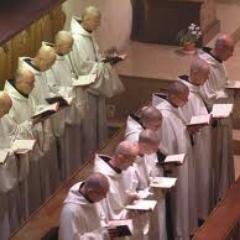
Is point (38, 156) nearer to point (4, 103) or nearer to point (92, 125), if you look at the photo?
point (4, 103)

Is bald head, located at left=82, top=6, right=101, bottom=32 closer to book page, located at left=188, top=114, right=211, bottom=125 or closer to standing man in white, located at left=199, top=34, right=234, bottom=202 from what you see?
standing man in white, located at left=199, top=34, right=234, bottom=202

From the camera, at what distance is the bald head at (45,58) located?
12969mm

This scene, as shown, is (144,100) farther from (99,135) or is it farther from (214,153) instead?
(214,153)

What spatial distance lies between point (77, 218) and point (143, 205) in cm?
82

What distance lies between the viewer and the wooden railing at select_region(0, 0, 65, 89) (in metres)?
13.3

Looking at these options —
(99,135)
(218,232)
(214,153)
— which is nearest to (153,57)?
(99,135)

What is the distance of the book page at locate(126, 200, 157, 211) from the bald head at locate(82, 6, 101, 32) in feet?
12.6

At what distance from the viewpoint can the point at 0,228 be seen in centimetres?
1212

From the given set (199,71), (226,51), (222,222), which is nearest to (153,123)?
(199,71)

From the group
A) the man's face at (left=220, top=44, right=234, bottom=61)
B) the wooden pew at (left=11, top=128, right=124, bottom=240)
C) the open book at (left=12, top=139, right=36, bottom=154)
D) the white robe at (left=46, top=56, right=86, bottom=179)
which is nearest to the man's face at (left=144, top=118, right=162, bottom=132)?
the wooden pew at (left=11, top=128, right=124, bottom=240)

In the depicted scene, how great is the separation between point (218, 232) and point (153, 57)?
22.5 ft

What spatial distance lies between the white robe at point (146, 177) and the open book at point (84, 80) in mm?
1986

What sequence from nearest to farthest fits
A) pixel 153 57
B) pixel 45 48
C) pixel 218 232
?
1. pixel 218 232
2. pixel 45 48
3. pixel 153 57

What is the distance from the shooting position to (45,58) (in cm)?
1298
